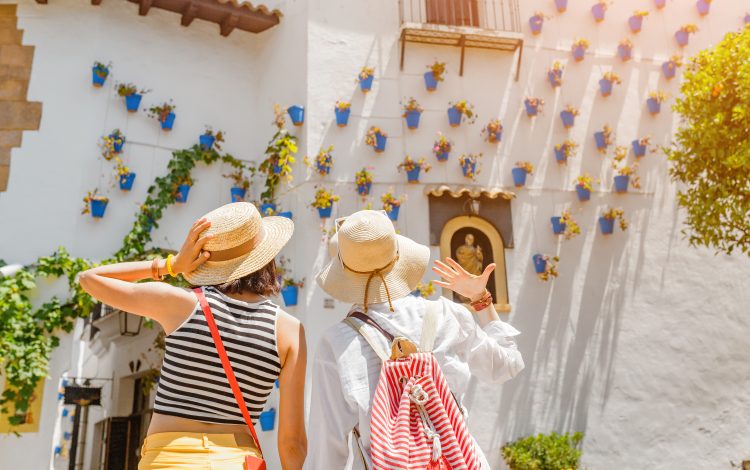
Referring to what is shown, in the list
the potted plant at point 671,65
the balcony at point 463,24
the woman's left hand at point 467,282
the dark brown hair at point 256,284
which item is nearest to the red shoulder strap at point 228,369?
the dark brown hair at point 256,284

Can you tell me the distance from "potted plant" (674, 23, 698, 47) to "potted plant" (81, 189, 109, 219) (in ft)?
24.4

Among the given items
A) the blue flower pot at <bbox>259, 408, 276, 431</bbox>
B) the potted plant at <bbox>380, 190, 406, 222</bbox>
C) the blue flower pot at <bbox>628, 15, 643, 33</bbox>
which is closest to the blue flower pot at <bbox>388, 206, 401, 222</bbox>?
the potted plant at <bbox>380, 190, 406, 222</bbox>

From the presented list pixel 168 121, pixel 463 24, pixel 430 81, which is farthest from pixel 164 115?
pixel 463 24

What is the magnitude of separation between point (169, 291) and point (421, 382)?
88 cm

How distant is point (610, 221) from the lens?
851 centimetres

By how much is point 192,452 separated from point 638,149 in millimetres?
7932

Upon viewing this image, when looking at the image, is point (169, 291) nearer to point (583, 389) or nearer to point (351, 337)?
point (351, 337)

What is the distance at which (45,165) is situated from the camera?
25.4ft

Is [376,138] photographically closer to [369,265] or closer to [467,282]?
[467,282]

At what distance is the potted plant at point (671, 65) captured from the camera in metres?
9.22

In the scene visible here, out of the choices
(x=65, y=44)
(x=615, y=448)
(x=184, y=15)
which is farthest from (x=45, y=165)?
(x=615, y=448)

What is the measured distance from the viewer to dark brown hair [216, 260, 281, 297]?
8.14ft

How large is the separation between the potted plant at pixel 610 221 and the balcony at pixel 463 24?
2.05 meters

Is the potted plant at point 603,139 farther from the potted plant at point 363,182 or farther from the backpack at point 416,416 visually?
the backpack at point 416,416
